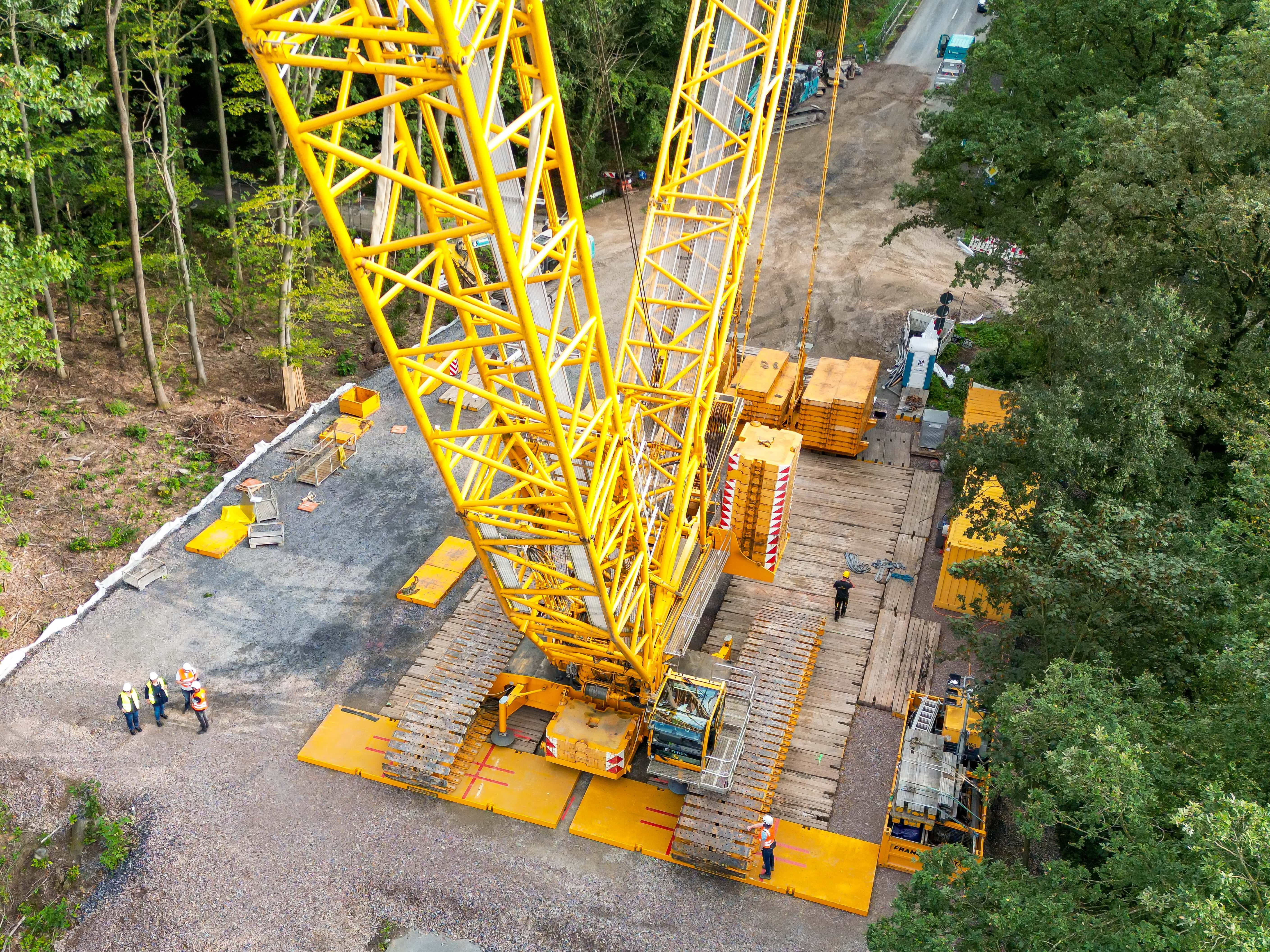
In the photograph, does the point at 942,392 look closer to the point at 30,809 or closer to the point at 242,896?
the point at 242,896

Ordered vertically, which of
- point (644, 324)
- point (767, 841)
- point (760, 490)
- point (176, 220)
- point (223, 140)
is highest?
point (223, 140)

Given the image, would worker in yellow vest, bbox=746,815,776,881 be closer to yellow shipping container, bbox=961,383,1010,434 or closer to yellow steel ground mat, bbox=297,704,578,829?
yellow steel ground mat, bbox=297,704,578,829

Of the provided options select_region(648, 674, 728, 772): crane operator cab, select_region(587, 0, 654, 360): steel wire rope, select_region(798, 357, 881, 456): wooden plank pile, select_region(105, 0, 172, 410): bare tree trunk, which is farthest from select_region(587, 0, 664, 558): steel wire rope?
select_region(105, 0, 172, 410): bare tree trunk

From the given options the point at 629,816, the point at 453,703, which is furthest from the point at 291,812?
the point at 629,816

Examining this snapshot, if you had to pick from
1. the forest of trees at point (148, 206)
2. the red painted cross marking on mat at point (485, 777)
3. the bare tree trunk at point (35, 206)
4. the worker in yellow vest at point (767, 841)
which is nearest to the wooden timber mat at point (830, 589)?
the worker in yellow vest at point (767, 841)

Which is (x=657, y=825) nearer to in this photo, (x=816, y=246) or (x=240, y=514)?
(x=240, y=514)

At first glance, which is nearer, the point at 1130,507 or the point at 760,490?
the point at 1130,507

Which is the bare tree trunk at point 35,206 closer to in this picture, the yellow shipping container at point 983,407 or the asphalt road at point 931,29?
the yellow shipping container at point 983,407
